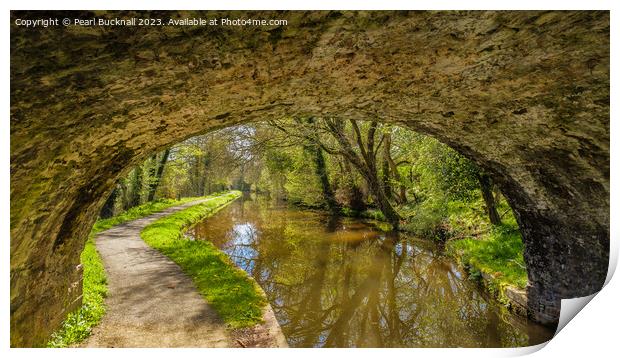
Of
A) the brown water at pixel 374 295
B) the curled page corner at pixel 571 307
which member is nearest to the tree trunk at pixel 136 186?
the brown water at pixel 374 295

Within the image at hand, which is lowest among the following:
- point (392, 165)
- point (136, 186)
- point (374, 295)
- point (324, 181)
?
point (374, 295)

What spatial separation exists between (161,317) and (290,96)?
154 inches

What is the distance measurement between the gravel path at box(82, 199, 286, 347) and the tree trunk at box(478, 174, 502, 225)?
6593 millimetres

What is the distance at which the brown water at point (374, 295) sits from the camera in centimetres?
548

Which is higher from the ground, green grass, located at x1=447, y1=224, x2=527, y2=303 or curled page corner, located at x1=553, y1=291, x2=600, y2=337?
curled page corner, located at x1=553, y1=291, x2=600, y2=337

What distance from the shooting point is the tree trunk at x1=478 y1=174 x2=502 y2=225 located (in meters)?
9.09

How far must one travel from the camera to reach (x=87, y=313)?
4961 millimetres

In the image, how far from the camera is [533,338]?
521 centimetres

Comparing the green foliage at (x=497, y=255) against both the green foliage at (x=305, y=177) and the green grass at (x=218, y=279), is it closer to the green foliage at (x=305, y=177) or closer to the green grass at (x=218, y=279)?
the green grass at (x=218, y=279)

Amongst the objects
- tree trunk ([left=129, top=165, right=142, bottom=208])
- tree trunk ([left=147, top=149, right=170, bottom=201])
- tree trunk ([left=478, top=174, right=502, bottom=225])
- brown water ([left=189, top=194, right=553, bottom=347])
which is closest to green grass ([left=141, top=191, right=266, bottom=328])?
brown water ([left=189, top=194, right=553, bottom=347])

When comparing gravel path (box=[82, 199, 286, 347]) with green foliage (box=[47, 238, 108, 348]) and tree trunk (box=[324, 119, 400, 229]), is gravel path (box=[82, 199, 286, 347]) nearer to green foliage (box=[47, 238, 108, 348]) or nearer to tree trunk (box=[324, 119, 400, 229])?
green foliage (box=[47, 238, 108, 348])

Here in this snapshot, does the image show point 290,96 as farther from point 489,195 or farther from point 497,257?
point 489,195

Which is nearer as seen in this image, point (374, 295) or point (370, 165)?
point (374, 295)

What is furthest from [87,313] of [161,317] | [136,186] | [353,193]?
[136,186]
